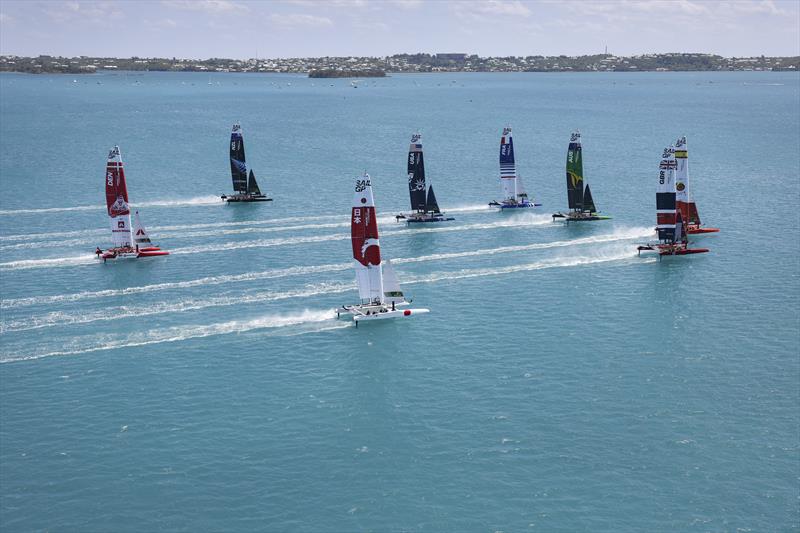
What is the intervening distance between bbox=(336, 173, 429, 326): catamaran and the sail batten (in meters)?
54.2

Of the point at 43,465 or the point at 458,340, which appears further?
the point at 458,340

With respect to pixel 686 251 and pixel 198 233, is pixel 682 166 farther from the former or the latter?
pixel 198 233

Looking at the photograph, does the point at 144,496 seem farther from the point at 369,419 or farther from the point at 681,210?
the point at 681,210

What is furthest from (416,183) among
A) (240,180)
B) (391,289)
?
(391,289)

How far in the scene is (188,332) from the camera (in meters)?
70.8

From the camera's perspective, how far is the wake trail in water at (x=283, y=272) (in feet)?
255

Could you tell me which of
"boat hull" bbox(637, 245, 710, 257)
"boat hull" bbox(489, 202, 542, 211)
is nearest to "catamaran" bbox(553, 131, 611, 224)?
"boat hull" bbox(489, 202, 542, 211)

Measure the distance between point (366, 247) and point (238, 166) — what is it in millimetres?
58523

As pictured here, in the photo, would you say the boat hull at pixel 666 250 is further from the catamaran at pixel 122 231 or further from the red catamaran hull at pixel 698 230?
the catamaran at pixel 122 231

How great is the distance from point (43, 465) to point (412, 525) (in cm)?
2260

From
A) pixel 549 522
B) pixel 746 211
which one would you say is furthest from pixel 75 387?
pixel 746 211

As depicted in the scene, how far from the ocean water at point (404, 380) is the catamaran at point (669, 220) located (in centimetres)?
223

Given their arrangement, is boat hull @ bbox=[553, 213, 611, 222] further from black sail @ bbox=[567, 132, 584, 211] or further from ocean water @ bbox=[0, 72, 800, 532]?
black sail @ bbox=[567, 132, 584, 211]

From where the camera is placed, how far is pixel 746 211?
11944 cm
